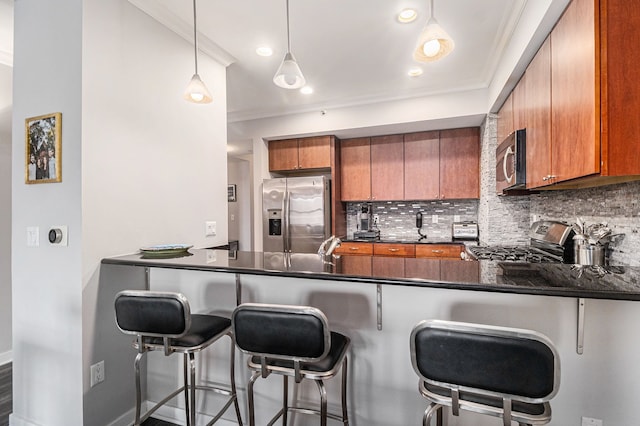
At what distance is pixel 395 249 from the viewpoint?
385 centimetres

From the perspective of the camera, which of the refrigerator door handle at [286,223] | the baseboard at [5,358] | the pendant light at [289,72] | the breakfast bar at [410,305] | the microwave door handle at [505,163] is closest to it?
the breakfast bar at [410,305]

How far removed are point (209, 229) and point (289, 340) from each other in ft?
5.32

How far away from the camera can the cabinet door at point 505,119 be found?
8.88ft

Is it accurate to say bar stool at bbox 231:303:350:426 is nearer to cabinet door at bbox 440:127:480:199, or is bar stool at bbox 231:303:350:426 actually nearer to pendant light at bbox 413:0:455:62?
pendant light at bbox 413:0:455:62

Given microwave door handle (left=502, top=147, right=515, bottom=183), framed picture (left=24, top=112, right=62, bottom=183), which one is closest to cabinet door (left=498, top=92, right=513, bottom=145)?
microwave door handle (left=502, top=147, right=515, bottom=183)

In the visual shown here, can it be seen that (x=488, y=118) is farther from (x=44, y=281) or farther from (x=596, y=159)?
(x=44, y=281)

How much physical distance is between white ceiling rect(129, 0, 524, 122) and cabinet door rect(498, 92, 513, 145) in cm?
36

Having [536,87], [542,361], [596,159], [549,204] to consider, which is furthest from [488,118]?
[542,361]

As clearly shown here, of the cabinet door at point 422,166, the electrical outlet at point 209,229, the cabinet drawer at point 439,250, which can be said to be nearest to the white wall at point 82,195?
the electrical outlet at point 209,229

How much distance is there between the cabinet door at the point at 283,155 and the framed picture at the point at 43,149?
9.11 ft

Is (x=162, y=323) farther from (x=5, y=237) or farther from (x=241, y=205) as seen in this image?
(x=241, y=205)

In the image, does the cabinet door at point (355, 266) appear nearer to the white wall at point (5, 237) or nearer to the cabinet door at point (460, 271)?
the cabinet door at point (460, 271)

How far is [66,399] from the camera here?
5.65 feet

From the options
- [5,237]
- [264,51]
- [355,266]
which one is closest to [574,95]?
[355,266]
